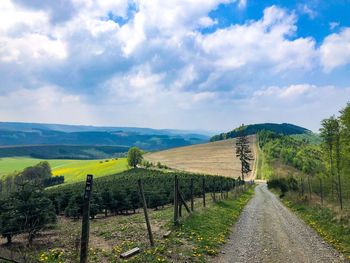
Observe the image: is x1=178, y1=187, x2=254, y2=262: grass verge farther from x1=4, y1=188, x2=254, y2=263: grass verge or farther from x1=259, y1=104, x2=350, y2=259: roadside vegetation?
x1=259, y1=104, x2=350, y2=259: roadside vegetation

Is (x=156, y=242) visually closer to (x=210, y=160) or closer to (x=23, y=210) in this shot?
(x=23, y=210)

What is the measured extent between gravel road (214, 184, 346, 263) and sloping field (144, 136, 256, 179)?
87.4 m

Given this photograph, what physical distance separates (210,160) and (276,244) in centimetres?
12024

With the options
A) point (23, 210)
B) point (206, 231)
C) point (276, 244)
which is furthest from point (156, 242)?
point (23, 210)

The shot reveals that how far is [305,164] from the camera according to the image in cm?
11031

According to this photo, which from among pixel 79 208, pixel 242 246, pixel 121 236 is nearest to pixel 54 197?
pixel 79 208

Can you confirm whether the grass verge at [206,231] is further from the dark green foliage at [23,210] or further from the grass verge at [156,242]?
the dark green foliage at [23,210]

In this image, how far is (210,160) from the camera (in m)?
134

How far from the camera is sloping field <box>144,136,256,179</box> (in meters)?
116

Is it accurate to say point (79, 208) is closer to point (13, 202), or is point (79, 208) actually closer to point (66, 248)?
point (13, 202)

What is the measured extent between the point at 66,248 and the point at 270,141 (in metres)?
145

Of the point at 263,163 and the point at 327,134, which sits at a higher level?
the point at 327,134

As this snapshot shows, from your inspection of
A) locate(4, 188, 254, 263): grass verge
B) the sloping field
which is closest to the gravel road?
locate(4, 188, 254, 263): grass verge

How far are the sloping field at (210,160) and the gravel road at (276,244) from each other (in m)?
87.4
